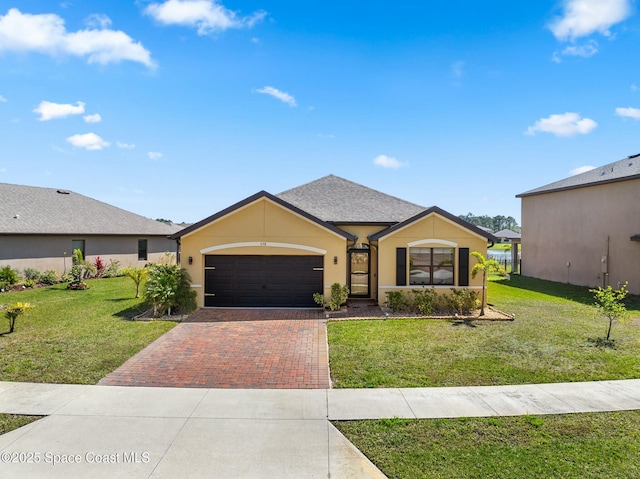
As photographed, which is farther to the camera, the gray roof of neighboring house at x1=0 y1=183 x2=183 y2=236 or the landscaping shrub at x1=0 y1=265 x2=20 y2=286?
the gray roof of neighboring house at x1=0 y1=183 x2=183 y2=236

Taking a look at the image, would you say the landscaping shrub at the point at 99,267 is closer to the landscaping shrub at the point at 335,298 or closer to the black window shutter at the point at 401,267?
the landscaping shrub at the point at 335,298

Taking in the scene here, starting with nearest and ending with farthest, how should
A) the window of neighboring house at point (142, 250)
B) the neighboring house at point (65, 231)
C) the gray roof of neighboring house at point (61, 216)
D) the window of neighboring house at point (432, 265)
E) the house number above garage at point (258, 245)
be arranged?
the house number above garage at point (258, 245) → the window of neighboring house at point (432, 265) → the neighboring house at point (65, 231) → the gray roof of neighboring house at point (61, 216) → the window of neighboring house at point (142, 250)

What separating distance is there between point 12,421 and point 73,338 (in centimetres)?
493

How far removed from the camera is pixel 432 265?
1462 centimetres

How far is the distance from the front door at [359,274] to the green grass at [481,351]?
4.13 meters

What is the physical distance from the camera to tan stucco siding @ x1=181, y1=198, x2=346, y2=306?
570 inches

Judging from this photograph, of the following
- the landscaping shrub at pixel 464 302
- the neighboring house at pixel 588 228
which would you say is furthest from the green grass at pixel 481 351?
the neighboring house at pixel 588 228

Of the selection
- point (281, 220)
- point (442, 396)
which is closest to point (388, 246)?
point (281, 220)

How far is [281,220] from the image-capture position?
14555 millimetres

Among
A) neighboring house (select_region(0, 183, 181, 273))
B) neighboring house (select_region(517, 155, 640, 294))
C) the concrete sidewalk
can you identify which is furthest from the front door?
neighboring house (select_region(0, 183, 181, 273))

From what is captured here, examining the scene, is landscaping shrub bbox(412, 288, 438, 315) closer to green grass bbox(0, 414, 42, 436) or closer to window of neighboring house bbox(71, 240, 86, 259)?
green grass bbox(0, 414, 42, 436)

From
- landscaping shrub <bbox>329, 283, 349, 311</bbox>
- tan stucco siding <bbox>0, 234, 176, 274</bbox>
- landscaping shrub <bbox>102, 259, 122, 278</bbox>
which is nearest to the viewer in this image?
landscaping shrub <bbox>329, 283, 349, 311</bbox>

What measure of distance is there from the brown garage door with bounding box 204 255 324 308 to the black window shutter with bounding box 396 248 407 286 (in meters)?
3.09

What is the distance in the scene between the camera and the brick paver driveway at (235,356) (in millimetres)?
7575
